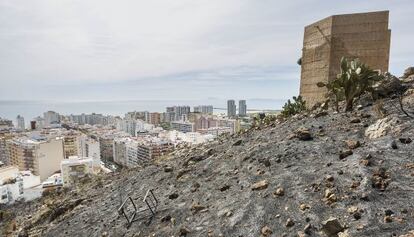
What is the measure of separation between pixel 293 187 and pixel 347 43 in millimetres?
5951

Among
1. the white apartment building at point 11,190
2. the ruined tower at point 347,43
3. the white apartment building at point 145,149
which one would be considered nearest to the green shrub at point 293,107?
the ruined tower at point 347,43

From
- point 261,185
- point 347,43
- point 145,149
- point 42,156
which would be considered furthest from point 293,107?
point 42,156

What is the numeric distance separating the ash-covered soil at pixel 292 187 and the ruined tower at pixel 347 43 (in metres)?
2.57

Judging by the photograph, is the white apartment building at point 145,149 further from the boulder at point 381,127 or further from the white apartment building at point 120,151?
the boulder at point 381,127

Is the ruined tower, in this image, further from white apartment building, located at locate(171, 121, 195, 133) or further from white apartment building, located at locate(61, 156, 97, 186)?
white apartment building, located at locate(171, 121, 195, 133)

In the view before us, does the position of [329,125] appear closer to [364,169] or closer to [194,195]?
[364,169]

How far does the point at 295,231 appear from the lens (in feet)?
11.2

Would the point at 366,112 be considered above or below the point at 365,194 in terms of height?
above

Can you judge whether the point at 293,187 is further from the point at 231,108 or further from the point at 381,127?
the point at 231,108

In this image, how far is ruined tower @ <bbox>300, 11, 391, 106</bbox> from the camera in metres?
8.25

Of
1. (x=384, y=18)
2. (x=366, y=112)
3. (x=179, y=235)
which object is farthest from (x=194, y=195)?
(x=384, y=18)

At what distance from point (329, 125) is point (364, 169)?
201cm

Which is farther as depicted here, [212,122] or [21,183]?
[212,122]

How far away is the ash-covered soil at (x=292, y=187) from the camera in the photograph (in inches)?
135
